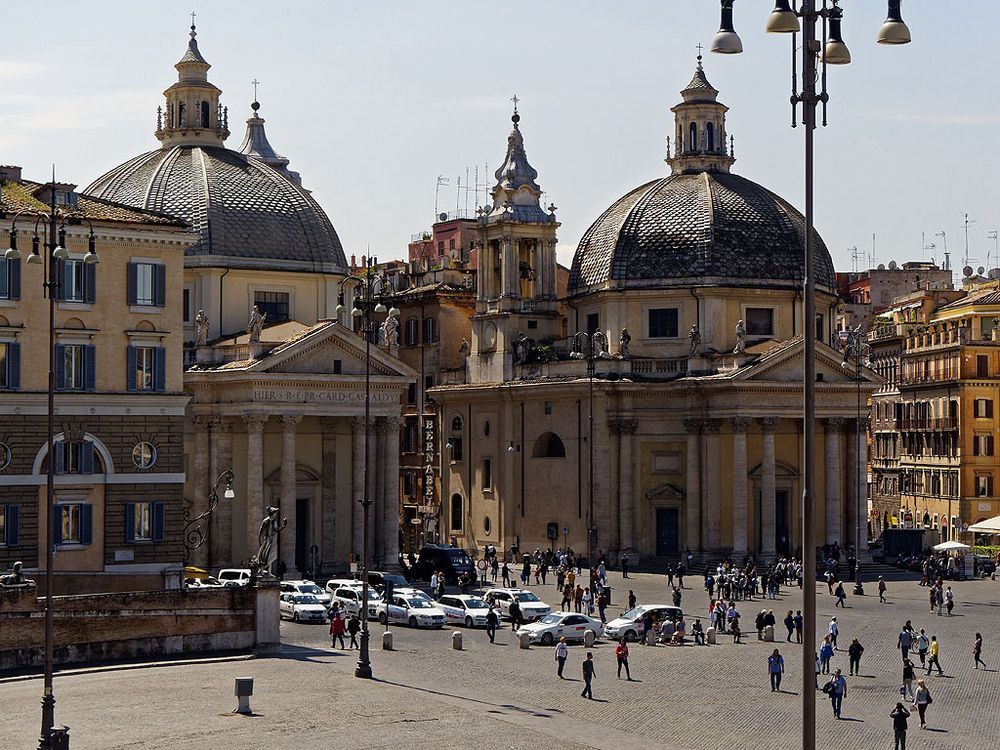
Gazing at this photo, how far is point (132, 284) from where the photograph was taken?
61094mm

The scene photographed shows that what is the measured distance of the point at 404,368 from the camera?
7700 cm

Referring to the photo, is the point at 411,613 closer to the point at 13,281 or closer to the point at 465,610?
the point at 465,610

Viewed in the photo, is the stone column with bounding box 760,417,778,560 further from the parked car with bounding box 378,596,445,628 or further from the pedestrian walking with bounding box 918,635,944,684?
the pedestrian walking with bounding box 918,635,944,684

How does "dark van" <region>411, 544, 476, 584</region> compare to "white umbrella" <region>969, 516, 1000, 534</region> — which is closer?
"dark van" <region>411, 544, 476, 584</region>

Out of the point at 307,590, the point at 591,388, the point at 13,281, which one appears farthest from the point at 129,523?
the point at 591,388

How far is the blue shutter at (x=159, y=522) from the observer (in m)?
61.0

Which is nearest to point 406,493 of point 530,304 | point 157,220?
point 530,304

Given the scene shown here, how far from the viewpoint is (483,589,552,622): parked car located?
61844 mm

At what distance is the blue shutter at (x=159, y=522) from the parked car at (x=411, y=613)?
7274 millimetres

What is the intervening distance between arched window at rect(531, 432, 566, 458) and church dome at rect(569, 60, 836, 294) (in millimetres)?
7095

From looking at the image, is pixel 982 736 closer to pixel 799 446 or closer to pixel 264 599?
pixel 264 599

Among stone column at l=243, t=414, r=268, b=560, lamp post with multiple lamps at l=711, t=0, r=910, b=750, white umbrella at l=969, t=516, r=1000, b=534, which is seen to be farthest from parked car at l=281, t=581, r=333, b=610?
lamp post with multiple lamps at l=711, t=0, r=910, b=750

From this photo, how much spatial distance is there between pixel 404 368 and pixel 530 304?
15044 mm

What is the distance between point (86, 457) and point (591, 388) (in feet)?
96.7
